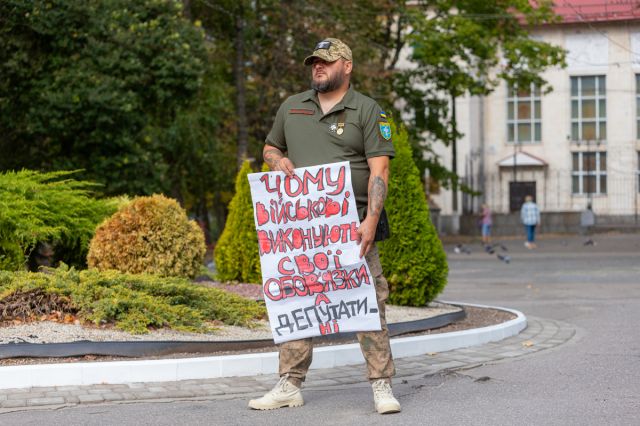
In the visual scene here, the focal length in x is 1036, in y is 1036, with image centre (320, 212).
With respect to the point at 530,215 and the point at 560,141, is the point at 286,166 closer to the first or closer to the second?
the point at 530,215

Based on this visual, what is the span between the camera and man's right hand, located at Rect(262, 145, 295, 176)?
6426mm

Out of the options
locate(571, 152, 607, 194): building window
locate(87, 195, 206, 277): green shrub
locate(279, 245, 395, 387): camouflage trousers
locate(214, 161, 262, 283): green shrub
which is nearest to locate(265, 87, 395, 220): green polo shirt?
locate(279, 245, 395, 387): camouflage trousers

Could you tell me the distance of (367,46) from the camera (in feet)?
115

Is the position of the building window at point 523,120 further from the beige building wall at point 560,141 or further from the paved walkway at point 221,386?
the paved walkway at point 221,386

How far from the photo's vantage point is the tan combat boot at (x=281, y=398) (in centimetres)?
639

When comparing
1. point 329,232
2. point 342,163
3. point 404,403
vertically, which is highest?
point 342,163

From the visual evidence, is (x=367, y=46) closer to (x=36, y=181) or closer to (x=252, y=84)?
(x=252, y=84)

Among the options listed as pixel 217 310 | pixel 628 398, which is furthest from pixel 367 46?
pixel 628 398

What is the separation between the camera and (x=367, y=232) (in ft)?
20.5

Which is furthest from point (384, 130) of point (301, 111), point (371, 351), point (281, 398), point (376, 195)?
point (281, 398)

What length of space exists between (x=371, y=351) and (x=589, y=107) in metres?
51.5

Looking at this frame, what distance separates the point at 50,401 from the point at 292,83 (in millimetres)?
25479

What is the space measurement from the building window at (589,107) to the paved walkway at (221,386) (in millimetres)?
48059

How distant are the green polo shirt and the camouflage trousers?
441mm
